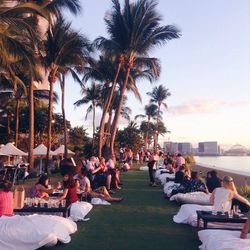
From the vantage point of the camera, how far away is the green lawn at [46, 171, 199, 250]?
6.71 metres

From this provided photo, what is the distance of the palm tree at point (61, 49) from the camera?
2466 centimetres

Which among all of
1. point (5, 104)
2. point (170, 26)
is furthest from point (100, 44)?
point (5, 104)

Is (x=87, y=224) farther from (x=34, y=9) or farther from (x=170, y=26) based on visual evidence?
(x=170, y=26)

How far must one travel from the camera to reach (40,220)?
6.57 metres

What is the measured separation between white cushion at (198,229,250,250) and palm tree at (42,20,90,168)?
62.8ft

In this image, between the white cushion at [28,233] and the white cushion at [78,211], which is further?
the white cushion at [78,211]

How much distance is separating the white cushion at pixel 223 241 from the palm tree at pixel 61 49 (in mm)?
19134

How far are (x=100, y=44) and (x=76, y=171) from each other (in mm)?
14422

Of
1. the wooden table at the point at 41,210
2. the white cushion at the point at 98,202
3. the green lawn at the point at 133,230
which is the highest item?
the wooden table at the point at 41,210

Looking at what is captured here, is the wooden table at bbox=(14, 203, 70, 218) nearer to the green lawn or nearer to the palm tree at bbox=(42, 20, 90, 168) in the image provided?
the green lawn

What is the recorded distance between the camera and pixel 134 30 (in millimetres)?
24000

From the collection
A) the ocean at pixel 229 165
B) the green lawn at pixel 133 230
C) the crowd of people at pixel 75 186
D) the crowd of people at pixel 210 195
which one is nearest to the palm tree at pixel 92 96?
the ocean at pixel 229 165

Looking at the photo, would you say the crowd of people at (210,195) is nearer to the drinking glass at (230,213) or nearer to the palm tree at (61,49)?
the drinking glass at (230,213)

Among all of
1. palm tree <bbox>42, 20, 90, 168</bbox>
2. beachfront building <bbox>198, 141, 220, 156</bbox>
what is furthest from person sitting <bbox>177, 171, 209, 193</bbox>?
beachfront building <bbox>198, 141, 220, 156</bbox>
